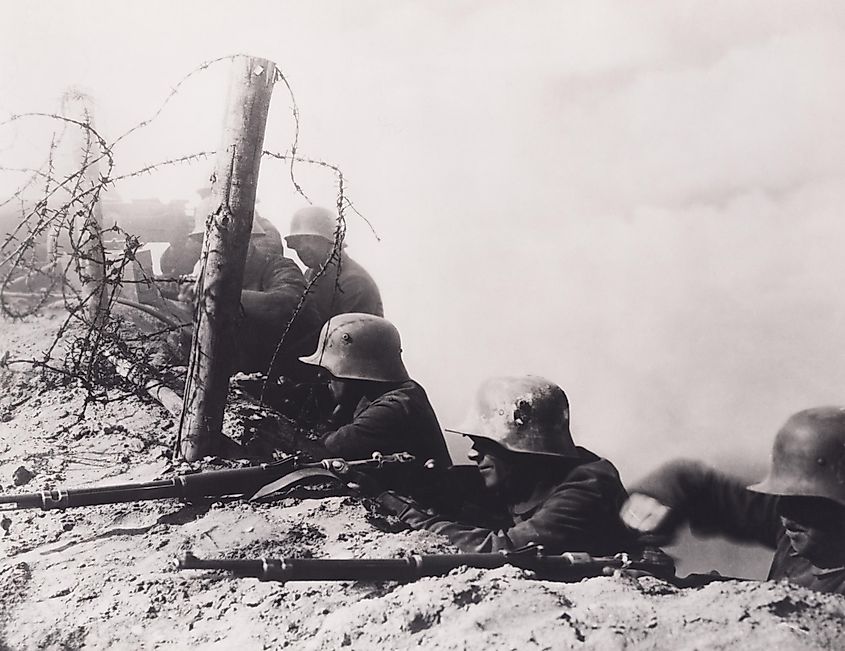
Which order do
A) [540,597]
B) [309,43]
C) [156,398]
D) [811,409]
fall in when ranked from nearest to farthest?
1. [540,597]
2. [811,409]
3. [309,43]
4. [156,398]

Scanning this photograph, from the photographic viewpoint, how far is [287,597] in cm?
318

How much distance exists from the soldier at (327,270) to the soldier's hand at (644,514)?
9.75ft

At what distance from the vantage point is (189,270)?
8039 millimetres

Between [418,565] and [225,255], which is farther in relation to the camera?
[225,255]

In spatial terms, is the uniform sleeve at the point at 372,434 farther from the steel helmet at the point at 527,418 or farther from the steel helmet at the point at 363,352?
the steel helmet at the point at 527,418

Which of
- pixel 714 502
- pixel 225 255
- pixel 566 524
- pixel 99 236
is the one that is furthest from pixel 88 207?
pixel 714 502

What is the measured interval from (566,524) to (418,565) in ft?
2.54

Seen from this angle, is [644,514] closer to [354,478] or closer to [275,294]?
[354,478]

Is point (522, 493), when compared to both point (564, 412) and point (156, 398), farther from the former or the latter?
point (156, 398)

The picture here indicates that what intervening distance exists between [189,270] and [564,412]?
5.15 m

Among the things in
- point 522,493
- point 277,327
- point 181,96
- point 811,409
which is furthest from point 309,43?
point 811,409

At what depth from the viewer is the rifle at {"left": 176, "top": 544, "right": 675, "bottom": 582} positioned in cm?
292

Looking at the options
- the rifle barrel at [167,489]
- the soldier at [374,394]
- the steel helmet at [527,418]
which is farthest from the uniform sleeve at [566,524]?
the rifle barrel at [167,489]

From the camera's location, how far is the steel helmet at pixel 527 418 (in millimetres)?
3881
